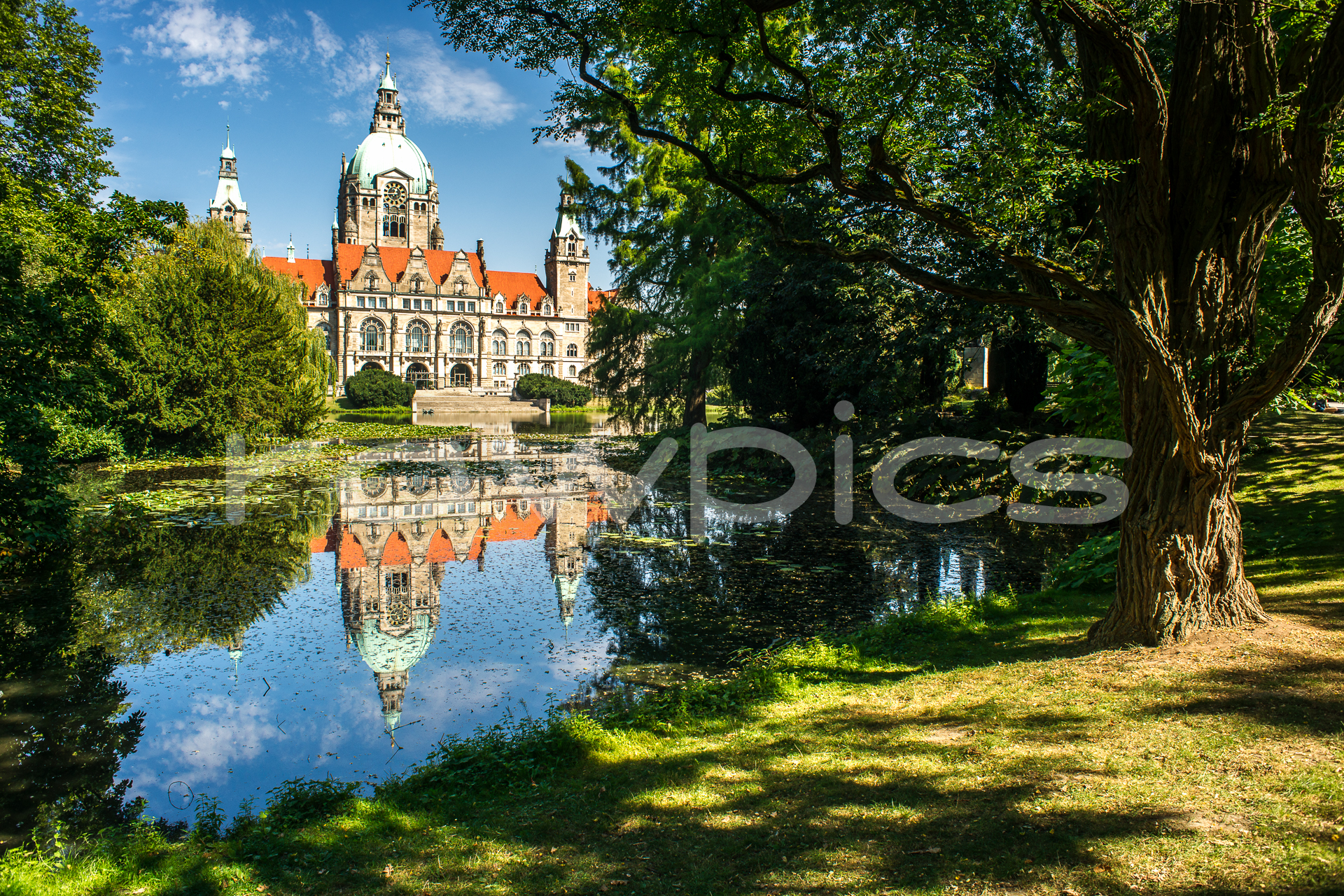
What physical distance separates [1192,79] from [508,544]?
30.6ft

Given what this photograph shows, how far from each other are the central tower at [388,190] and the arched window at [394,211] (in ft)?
0.24

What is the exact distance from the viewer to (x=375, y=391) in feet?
174

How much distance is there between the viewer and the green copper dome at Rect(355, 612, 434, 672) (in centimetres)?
643

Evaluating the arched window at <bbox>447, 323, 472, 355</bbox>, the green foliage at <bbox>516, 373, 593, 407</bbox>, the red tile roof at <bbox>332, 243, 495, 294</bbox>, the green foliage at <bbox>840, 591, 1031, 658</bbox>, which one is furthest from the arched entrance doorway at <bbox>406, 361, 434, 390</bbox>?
the green foliage at <bbox>840, 591, 1031, 658</bbox>

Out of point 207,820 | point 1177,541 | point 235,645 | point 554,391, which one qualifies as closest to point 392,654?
point 235,645

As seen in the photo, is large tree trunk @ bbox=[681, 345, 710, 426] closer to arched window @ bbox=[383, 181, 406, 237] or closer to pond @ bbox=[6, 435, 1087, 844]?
pond @ bbox=[6, 435, 1087, 844]

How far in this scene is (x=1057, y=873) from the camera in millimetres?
2762

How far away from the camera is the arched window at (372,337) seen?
7512 centimetres

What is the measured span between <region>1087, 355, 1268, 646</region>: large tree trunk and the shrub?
52.9 metres

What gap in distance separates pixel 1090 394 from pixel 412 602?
822 centimetres

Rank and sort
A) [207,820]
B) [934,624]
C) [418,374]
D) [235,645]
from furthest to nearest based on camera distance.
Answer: [418,374] < [235,645] < [934,624] < [207,820]

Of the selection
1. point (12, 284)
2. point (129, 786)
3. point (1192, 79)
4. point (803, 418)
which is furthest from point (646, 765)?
point (803, 418)

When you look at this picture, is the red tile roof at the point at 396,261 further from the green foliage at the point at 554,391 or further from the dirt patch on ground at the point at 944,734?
the dirt patch on ground at the point at 944,734

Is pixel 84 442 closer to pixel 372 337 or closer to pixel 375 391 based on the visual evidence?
pixel 375 391
